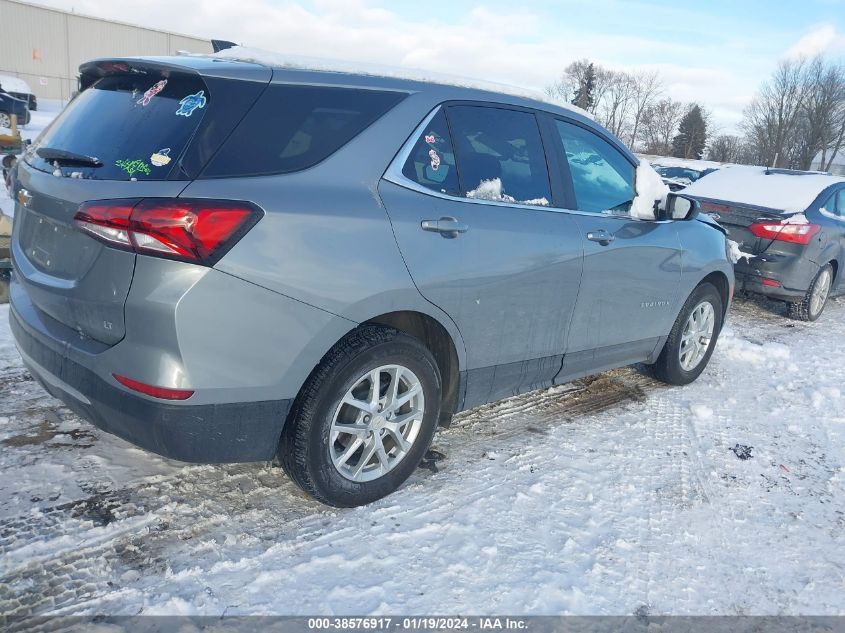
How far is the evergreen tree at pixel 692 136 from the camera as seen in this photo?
75125 millimetres

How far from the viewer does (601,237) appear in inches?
145

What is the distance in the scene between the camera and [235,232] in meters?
2.28

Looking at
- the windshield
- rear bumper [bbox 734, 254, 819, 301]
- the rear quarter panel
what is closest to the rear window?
the rear quarter panel

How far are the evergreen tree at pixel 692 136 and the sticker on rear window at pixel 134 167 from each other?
80629 mm

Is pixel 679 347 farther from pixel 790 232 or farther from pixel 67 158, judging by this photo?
pixel 67 158

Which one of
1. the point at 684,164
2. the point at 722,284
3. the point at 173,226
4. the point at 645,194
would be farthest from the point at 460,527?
the point at 684,164

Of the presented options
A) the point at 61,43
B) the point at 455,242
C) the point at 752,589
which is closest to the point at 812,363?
the point at 752,589

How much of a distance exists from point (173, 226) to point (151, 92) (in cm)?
73

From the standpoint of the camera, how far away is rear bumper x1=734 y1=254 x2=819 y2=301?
275 inches

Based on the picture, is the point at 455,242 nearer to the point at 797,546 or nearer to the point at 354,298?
the point at 354,298

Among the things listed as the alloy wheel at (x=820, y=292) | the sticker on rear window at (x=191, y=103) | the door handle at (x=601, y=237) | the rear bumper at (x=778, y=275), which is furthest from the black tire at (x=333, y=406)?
the alloy wheel at (x=820, y=292)

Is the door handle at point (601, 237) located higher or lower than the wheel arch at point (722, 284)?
higher

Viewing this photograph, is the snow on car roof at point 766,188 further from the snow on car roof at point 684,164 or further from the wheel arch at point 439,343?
the snow on car roof at point 684,164

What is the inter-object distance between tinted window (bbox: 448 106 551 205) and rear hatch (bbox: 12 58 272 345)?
0.99m
